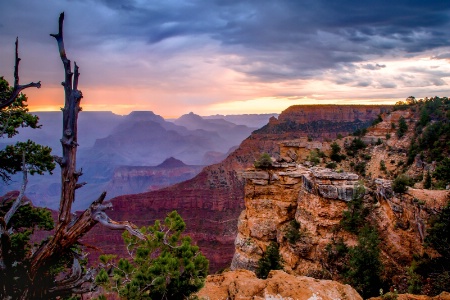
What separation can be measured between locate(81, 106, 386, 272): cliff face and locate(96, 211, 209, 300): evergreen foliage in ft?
132

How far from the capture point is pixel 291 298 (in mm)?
10055

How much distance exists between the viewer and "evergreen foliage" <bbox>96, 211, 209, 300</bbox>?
621 centimetres

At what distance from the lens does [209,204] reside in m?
66.2

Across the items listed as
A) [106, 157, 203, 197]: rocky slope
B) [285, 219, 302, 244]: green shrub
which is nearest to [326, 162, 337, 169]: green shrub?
[285, 219, 302, 244]: green shrub

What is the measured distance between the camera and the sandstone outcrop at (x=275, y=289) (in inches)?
400

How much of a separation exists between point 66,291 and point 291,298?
22.0ft

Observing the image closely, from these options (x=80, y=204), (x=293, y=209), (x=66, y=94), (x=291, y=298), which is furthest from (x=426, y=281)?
(x=80, y=204)

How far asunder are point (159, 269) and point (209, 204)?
6049 cm

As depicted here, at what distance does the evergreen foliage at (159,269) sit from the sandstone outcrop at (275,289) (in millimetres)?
3459

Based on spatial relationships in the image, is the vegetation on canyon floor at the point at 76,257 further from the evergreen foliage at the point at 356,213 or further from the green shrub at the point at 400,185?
the evergreen foliage at the point at 356,213

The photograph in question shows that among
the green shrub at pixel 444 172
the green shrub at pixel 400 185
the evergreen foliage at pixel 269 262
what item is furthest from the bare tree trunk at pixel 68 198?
the green shrub at pixel 444 172

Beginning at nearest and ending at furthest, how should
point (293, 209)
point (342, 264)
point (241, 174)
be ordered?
point (342, 264)
point (293, 209)
point (241, 174)

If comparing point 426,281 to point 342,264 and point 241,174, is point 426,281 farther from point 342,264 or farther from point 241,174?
point 241,174

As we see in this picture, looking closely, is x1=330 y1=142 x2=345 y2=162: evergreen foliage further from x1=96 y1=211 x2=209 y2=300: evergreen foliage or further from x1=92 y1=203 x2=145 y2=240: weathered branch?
x1=92 y1=203 x2=145 y2=240: weathered branch
